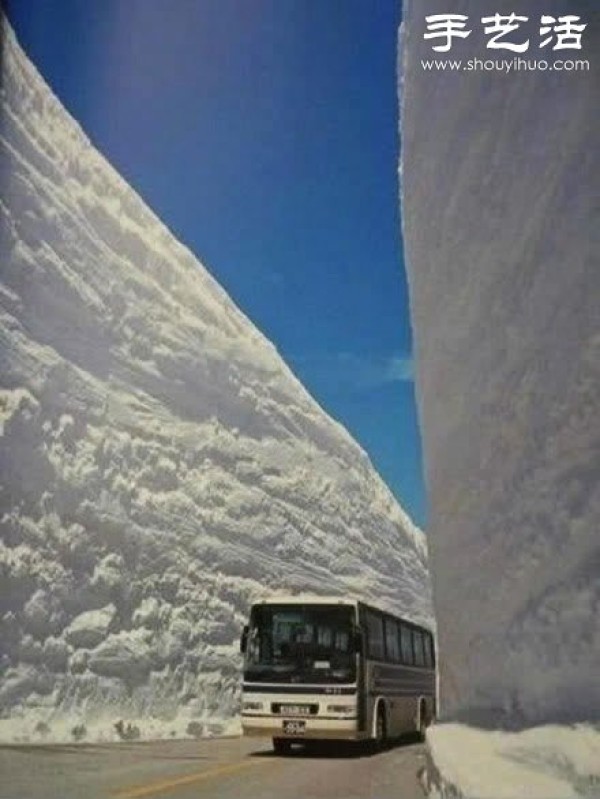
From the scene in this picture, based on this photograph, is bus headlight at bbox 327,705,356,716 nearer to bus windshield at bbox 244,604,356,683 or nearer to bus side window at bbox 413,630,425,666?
bus windshield at bbox 244,604,356,683

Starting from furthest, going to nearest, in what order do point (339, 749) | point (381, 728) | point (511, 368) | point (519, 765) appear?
1. point (381, 728)
2. point (339, 749)
3. point (511, 368)
4. point (519, 765)

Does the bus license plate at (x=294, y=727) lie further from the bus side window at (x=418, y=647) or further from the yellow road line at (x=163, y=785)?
the bus side window at (x=418, y=647)

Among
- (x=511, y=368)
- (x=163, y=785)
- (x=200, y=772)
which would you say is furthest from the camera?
(x=511, y=368)

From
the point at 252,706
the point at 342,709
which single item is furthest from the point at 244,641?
the point at 342,709

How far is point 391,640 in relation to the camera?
4332mm

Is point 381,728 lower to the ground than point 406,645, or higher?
lower

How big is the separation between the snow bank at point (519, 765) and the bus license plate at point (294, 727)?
2.10ft

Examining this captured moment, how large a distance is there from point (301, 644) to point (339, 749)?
398mm

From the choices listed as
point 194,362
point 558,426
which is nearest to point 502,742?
point 558,426

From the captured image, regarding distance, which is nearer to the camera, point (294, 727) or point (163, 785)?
point (163, 785)

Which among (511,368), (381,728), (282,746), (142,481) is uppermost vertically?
(511,368)

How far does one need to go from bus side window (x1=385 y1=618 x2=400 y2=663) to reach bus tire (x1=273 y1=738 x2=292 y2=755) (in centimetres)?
49

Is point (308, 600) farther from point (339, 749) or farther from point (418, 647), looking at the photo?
point (339, 749)

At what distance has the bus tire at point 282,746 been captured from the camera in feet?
14.0
